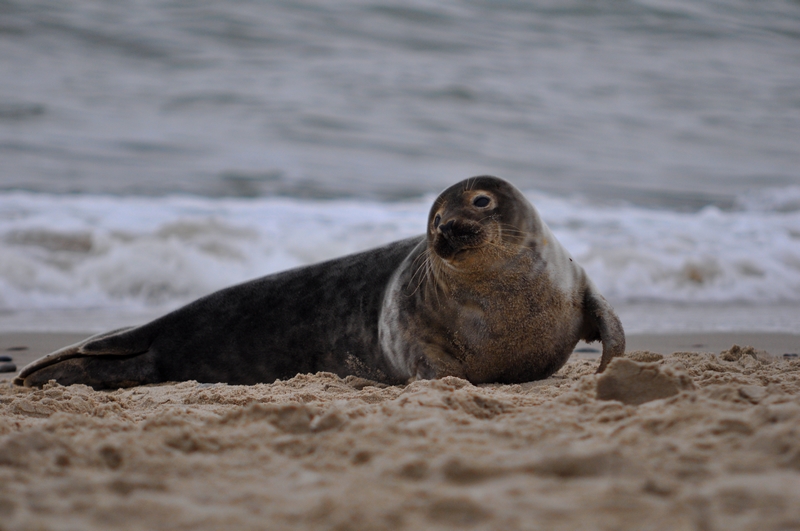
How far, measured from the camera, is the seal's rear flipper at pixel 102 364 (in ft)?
12.1

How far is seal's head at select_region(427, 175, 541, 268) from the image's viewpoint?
2.99 m

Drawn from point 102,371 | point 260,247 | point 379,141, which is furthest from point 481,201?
point 379,141

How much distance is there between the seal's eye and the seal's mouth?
0.13m

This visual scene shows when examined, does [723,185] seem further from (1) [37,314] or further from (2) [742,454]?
(2) [742,454]

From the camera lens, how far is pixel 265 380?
373 centimetres

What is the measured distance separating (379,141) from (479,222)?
38.4 feet

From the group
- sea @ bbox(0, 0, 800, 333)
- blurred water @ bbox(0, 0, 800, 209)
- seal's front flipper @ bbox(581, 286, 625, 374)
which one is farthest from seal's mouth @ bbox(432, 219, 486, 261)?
blurred water @ bbox(0, 0, 800, 209)

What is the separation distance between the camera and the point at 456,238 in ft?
9.70

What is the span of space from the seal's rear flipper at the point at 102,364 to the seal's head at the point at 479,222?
1.74 metres

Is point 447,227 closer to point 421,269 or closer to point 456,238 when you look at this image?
point 456,238

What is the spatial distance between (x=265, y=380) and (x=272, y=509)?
2.66 metres

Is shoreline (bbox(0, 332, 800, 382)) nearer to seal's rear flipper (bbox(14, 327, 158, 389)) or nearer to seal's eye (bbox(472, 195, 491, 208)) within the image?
seal's rear flipper (bbox(14, 327, 158, 389))

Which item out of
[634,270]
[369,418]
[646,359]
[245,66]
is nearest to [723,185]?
[634,270]

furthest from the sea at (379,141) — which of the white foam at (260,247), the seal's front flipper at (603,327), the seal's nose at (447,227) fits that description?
the seal's nose at (447,227)
